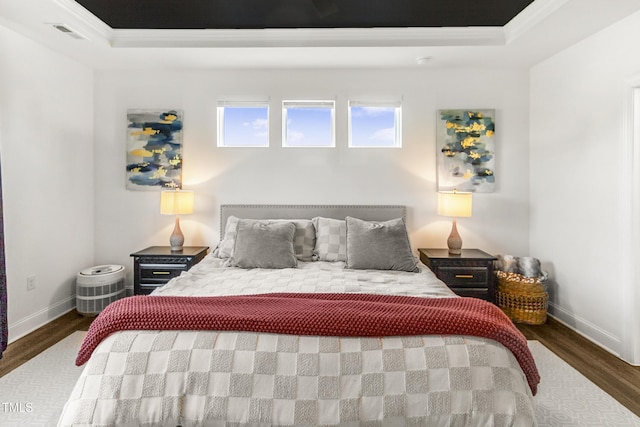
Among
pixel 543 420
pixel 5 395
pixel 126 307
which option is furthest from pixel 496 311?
pixel 5 395

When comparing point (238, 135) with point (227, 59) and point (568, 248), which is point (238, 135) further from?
point (568, 248)

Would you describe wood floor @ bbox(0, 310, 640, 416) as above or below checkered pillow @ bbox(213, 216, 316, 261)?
below

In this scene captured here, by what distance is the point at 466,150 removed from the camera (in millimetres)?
3908

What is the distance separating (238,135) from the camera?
406cm

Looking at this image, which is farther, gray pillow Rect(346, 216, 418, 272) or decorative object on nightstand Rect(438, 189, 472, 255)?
decorative object on nightstand Rect(438, 189, 472, 255)

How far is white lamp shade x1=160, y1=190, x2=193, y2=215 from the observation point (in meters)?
3.62

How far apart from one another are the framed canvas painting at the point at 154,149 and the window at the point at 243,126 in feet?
1.55

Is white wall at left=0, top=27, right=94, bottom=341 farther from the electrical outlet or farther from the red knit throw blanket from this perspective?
the red knit throw blanket

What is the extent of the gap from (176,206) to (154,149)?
80 cm

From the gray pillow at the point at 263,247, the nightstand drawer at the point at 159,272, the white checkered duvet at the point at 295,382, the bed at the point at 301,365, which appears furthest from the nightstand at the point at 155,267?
the white checkered duvet at the point at 295,382

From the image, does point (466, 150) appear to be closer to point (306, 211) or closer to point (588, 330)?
point (306, 211)

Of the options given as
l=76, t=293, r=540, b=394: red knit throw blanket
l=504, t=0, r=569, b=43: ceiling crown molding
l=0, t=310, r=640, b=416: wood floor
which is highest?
l=504, t=0, r=569, b=43: ceiling crown molding

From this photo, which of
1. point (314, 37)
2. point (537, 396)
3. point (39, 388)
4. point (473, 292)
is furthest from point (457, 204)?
A: point (39, 388)

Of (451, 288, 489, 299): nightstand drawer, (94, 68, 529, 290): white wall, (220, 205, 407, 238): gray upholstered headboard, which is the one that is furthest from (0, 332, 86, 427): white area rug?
(451, 288, 489, 299): nightstand drawer
